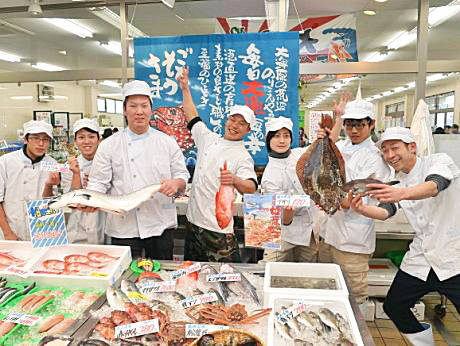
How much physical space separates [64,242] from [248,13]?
3.72 meters

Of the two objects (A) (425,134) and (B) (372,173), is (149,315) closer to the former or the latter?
(B) (372,173)

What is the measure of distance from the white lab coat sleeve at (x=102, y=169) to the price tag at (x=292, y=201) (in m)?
1.36

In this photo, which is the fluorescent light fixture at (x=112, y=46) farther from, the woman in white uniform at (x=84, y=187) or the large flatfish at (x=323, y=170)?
the large flatfish at (x=323, y=170)

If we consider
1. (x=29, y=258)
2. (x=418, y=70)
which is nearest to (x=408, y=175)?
(x=418, y=70)

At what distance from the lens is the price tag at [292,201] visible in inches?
78.2

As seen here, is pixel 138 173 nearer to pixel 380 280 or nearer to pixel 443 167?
pixel 443 167

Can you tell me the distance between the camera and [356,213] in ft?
8.89

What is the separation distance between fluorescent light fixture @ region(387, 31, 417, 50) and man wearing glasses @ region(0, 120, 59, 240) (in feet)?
22.2

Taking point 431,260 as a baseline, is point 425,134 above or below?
above

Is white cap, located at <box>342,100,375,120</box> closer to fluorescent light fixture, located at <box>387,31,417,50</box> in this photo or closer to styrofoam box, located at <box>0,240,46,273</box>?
styrofoam box, located at <box>0,240,46,273</box>

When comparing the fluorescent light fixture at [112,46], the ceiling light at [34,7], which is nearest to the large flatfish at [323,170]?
the ceiling light at [34,7]

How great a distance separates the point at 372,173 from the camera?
258 cm

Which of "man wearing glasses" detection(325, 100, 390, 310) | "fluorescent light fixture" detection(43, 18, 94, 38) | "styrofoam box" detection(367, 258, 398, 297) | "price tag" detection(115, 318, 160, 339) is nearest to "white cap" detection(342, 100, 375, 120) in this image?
"man wearing glasses" detection(325, 100, 390, 310)

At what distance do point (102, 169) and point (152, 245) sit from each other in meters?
0.67
